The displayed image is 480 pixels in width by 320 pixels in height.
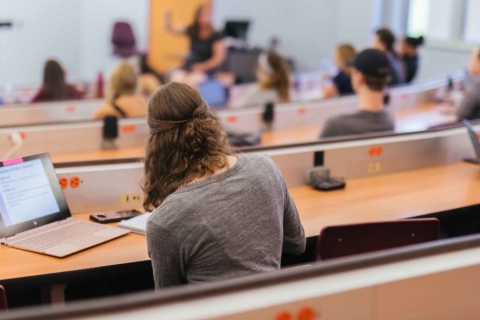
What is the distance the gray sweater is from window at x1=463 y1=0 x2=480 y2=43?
8262 millimetres

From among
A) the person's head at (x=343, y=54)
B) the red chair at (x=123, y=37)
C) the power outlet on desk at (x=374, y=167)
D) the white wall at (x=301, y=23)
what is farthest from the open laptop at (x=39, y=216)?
the white wall at (x=301, y=23)

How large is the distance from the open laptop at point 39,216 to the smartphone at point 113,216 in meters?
0.07

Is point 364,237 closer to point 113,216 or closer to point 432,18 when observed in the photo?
point 113,216

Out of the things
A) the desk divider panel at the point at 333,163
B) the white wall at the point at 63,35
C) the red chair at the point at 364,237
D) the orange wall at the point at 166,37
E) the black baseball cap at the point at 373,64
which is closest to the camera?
the red chair at the point at 364,237

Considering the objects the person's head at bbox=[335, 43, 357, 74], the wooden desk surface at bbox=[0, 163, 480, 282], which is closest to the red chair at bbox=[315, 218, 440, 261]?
the wooden desk surface at bbox=[0, 163, 480, 282]

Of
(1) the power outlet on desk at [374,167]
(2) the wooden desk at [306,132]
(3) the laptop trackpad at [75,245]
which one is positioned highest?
(1) the power outlet on desk at [374,167]

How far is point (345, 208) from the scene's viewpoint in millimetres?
3057

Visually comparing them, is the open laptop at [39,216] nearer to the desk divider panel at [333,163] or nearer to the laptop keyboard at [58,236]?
the laptop keyboard at [58,236]

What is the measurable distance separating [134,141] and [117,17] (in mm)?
6777

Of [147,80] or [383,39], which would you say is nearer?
[383,39]

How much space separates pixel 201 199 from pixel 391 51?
5.48 meters

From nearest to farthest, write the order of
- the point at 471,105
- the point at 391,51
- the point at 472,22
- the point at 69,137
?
the point at 69,137 → the point at 471,105 → the point at 391,51 → the point at 472,22

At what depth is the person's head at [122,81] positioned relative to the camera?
196 inches

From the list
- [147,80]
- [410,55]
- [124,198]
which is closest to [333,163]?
[124,198]
